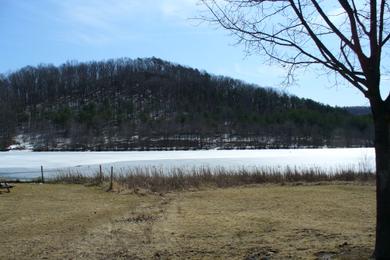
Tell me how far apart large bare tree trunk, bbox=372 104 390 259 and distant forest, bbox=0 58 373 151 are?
96741mm

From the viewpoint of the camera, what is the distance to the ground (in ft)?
28.5

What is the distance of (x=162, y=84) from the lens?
515 ft

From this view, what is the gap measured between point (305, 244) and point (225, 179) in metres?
16.7

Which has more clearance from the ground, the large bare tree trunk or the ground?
the large bare tree trunk

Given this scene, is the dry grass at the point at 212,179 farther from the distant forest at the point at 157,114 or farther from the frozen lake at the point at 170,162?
the distant forest at the point at 157,114

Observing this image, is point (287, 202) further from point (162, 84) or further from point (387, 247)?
point (162, 84)

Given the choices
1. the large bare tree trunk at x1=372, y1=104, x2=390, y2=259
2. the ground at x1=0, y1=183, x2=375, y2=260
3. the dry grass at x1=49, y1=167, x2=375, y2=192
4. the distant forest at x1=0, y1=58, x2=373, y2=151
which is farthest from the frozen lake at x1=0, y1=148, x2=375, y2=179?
the distant forest at x1=0, y1=58, x2=373, y2=151

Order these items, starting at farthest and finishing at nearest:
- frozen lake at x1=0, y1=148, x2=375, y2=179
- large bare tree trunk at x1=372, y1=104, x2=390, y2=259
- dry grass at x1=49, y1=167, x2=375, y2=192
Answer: frozen lake at x1=0, y1=148, x2=375, y2=179 < dry grass at x1=49, y1=167, x2=375, y2=192 < large bare tree trunk at x1=372, y1=104, x2=390, y2=259

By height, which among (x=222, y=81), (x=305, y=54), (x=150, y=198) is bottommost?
(x=150, y=198)

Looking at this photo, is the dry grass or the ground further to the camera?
the dry grass

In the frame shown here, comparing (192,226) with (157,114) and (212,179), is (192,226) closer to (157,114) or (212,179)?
(212,179)

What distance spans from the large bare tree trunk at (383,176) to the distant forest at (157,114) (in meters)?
96.7

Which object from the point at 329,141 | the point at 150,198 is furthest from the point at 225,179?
the point at 329,141

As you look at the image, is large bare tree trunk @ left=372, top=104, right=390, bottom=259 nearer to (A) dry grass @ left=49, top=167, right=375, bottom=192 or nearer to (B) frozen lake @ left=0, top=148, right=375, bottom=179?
(A) dry grass @ left=49, top=167, right=375, bottom=192
